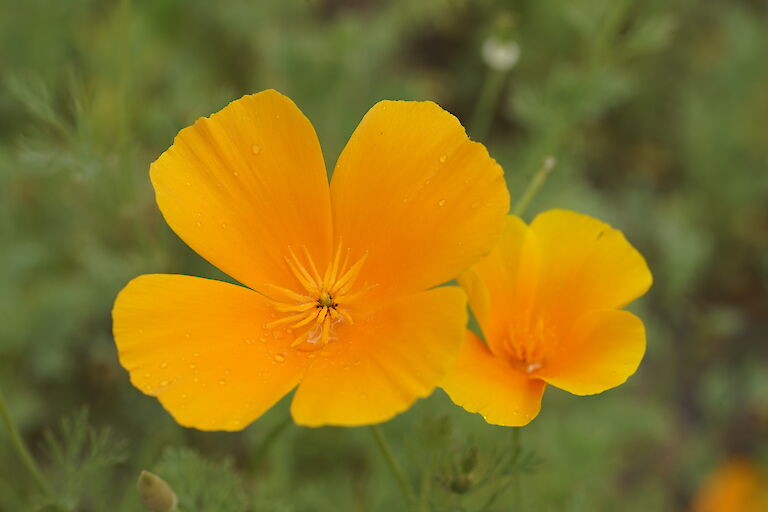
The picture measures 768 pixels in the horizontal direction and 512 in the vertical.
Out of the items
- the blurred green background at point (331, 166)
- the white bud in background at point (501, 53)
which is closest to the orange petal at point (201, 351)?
the blurred green background at point (331, 166)

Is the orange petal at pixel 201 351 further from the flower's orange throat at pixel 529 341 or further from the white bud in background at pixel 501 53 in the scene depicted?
the white bud in background at pixel 501 53

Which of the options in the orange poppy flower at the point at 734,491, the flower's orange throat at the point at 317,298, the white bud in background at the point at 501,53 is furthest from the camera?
the orange poppy flower at the point at 734,491

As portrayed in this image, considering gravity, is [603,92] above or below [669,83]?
above

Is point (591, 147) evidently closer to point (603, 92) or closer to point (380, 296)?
point (603, 92)

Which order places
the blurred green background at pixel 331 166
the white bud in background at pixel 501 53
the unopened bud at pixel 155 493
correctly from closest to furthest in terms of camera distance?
the unopened bud at pixel 155 493 → the blurred green background at pixel 331 166 → the white bud in background at pixel 501 53

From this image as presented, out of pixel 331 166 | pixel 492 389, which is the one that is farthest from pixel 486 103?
pixel 492 389

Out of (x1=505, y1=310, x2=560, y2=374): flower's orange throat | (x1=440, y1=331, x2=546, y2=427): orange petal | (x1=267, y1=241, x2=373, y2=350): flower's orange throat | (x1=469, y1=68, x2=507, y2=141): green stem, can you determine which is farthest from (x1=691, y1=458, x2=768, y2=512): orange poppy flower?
(x1=267, y1=241, x2=373, y2=350): flower's orange throat

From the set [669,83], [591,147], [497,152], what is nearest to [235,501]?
[497,152]
